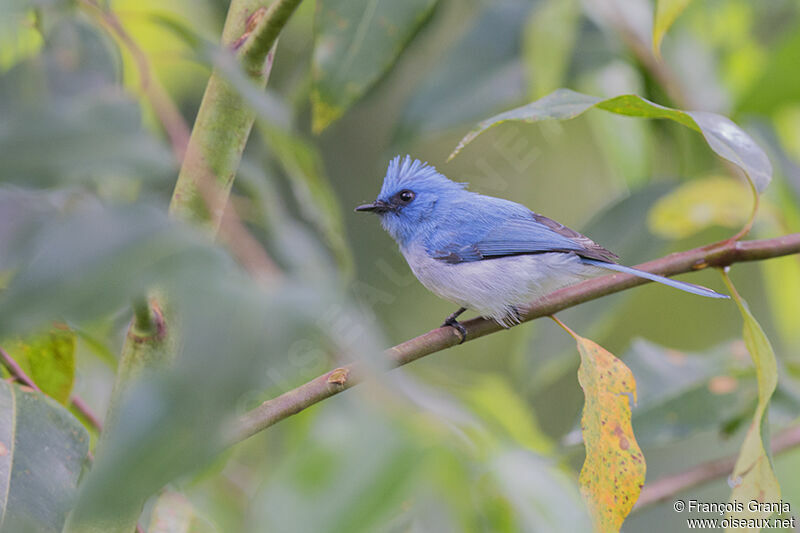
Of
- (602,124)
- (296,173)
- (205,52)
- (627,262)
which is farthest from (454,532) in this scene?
(602,124)

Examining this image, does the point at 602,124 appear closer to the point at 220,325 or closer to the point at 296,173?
the point at 296,173

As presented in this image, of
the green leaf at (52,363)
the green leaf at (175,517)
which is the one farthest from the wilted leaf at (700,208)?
the green leaf at (52,363)

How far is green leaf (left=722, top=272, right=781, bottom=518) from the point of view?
1462 millimetres

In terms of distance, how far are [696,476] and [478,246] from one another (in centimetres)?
90

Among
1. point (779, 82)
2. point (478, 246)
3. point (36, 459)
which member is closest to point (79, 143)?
point (36, 459)

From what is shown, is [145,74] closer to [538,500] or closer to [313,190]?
[313,190]

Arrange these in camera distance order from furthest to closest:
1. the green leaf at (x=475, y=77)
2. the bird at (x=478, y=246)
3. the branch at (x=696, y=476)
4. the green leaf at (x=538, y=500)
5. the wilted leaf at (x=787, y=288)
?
the wilted leaf at (x=787, y=288)
the green leaf at (x=475, y=77)
the bird at (x=478, y=246)
the branch at (x=696, y=476)
the green leaf at (x=538, y=500)

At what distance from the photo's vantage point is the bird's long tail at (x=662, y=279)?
5.30 ft

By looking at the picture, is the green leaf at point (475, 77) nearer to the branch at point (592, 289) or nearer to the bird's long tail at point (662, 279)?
the bird's long tail at point (662, 279)

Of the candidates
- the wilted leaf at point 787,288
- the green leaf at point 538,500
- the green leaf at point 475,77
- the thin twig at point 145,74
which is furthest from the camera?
the wilted leaf at point 787,288

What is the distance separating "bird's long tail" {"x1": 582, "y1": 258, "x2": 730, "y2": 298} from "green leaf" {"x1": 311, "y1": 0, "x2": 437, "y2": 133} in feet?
2.32

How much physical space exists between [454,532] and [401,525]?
54cm

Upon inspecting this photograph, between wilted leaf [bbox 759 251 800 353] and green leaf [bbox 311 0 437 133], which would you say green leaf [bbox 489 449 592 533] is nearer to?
green leaf [bbox 311 0 437 133]

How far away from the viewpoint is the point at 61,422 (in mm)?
1421
